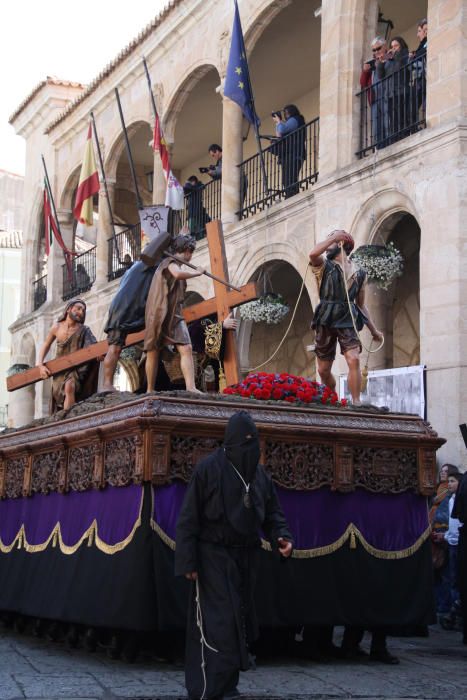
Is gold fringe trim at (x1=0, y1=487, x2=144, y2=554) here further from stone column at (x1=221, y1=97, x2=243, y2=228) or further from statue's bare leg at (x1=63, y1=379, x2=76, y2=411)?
stone column at (x1=221, y1=97, x2=243, y2=228)

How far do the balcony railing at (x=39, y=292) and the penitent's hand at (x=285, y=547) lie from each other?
2439 cm

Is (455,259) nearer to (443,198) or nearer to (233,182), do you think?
(443,198)

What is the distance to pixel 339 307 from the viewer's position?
353 inches

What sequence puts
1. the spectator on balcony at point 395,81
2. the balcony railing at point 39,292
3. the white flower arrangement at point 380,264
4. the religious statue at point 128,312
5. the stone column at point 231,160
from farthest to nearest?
the balcony railing at point 39,292 → the stone column at point 231,160 → the spectator on balcony at point 395,81 → the white flower arrangement at point 380,264 → the religious statue at point 128,312

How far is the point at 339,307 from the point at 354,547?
2041 millimetres

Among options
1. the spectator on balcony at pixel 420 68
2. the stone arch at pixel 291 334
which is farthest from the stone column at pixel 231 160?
the spectator on balcony at pixel 420 68

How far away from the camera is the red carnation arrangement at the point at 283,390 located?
811 cm

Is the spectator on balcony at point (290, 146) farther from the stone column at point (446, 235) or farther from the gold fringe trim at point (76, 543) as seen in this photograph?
the gold fringe trim at point (76, 543)

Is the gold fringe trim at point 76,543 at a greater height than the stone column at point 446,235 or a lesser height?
lesser

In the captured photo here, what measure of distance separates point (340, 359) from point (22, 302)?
17148mm

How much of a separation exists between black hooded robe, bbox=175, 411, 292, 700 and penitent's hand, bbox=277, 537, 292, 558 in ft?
0.12

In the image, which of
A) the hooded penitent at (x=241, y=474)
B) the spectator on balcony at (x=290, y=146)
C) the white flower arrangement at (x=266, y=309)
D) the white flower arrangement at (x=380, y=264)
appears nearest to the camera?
the hooded penitent at (x=241, y=474)

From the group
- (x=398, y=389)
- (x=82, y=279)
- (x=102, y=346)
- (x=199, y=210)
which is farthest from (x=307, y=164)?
(x=102, y=346)

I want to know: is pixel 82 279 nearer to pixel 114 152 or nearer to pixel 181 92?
pixel 114 152
